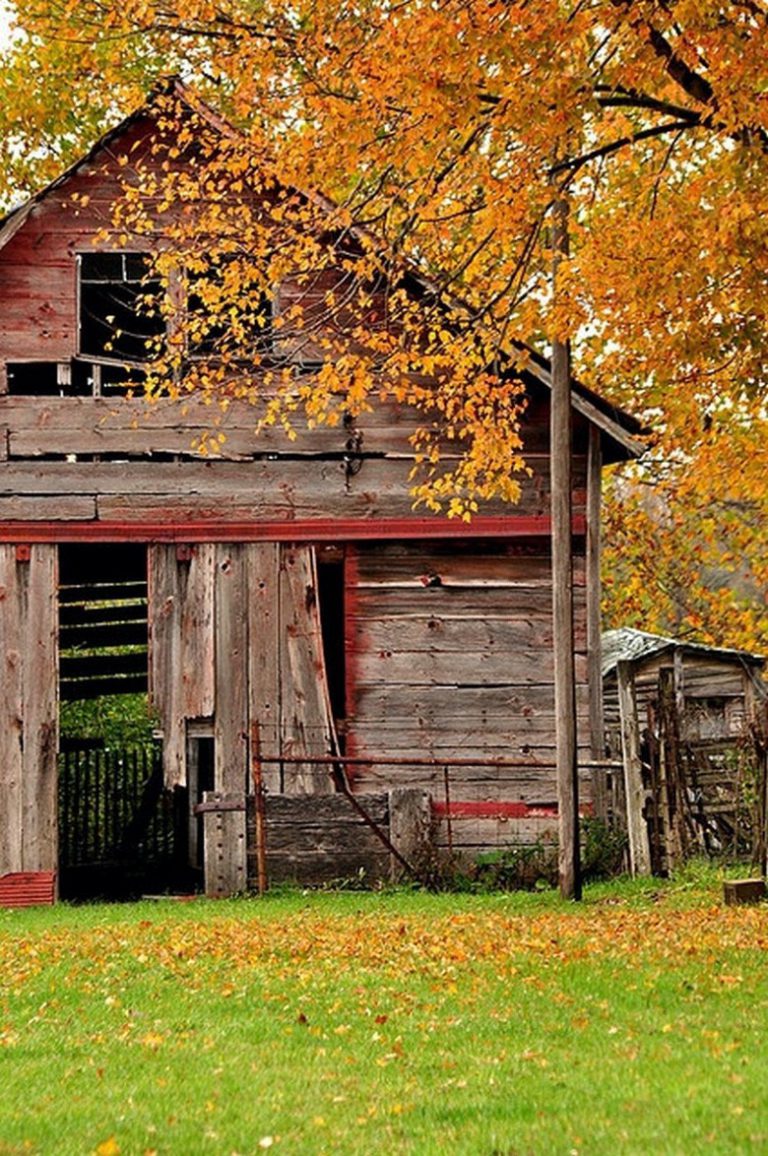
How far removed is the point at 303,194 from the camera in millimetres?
21062

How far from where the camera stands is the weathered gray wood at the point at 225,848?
19984 mm

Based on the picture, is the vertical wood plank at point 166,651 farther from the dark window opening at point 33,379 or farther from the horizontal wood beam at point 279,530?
the dark window opening at point 33,379

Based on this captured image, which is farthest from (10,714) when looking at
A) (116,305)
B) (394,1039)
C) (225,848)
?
(394,1039)

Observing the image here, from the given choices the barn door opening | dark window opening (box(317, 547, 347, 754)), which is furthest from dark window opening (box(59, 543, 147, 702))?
dark window opening (box(317, 547, 347, 754))

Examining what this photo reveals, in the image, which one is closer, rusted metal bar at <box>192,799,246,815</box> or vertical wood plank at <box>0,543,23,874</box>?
rusted metal bar at <box>192,799,246,815</box>

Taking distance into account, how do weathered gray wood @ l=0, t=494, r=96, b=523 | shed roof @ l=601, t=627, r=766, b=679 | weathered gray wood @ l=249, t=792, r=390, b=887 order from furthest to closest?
shed roof @ l=601, t=627, r=766, b=679, weathered gray wood @ l=0, t=494, r=96, b=523, weathered gray wood @ l=249, t=792, r=390, b=887

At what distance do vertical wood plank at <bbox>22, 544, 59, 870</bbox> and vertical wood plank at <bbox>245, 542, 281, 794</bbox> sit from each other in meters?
2.43

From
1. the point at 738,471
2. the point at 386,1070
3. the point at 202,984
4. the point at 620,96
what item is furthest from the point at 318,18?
the point at 386,1070

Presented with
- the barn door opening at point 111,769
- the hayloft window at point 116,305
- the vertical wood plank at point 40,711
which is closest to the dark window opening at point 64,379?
the hayloft window at point 116,305

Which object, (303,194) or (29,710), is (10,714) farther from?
(303,194)

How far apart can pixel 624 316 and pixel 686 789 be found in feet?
19.6

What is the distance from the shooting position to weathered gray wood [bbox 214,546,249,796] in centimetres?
2075

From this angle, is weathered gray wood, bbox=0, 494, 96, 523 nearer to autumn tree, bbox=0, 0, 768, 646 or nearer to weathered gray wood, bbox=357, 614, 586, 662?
autumn tree, bbox=0, 0, 768, 646

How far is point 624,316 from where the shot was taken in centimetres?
1730
